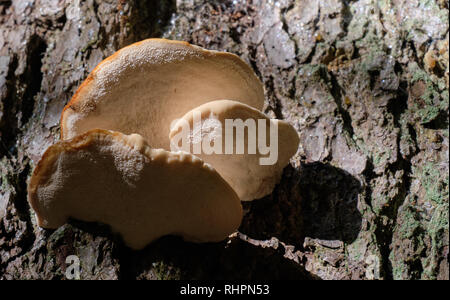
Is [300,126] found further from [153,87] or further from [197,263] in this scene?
[197,263]

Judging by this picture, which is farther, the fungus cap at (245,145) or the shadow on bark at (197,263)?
the fungus cap at (245,145)

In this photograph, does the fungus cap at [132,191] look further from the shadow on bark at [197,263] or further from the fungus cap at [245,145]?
the fungus cap at [245,145]

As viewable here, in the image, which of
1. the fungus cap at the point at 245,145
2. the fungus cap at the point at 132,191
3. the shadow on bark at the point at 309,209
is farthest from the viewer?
the shadow on bark at the point at 309,209

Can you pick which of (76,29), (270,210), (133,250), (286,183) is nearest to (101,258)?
(133,250)

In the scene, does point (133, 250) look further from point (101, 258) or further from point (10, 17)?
point (10, 17)

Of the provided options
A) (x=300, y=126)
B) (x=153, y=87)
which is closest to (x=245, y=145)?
(x=153, y=87)

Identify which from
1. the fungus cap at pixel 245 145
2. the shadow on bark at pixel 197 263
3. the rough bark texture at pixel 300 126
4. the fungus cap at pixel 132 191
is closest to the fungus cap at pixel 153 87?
the fungus cap at pixel 245 145

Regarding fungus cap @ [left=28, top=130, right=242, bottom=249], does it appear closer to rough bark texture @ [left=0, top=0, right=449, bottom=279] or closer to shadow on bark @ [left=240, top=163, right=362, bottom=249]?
rough bark texture @ [left=0, top=0, right=449, bottom=279]
